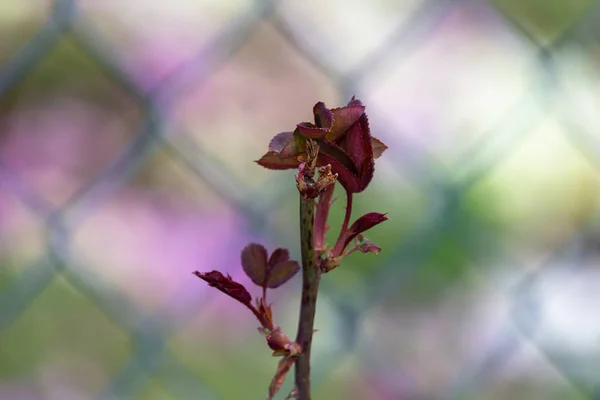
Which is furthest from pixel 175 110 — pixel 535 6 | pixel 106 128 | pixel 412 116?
pixel 535 6

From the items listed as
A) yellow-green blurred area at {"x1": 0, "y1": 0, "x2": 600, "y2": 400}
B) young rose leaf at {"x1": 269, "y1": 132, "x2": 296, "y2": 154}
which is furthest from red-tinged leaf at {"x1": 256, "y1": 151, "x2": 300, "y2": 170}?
yellow-green blurred area at {"x1": 0, "y1": 0, "x2": 600, "y2": 400}

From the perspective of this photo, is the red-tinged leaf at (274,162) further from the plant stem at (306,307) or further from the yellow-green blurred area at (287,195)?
the yellow-green blurred area at (287,195)

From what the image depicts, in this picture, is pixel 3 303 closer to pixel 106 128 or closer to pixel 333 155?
pixel 106 128

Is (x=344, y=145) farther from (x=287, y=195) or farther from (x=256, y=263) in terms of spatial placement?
(x=287, y=195)

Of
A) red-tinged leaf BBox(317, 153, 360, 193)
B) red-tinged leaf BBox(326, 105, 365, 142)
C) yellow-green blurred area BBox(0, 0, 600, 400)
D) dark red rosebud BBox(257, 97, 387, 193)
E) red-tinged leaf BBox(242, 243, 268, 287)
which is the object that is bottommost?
red-tinged leaf BBox(242, 243, 268, 287)

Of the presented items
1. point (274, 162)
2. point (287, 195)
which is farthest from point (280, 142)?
point (287, 195)

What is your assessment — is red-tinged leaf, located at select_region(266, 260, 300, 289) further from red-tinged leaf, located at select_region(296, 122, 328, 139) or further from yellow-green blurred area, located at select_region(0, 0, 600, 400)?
yellow-green blurred area, located at select_region(0, 0, 600, 400)

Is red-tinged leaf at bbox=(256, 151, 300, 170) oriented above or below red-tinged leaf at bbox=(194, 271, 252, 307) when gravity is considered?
above
